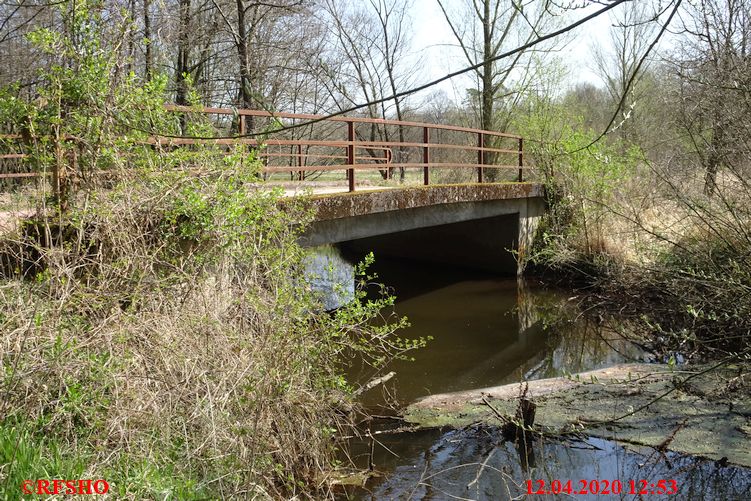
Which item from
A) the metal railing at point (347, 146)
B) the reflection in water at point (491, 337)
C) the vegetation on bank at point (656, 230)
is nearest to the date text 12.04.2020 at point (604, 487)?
the vegetation on bank at point (656, 230)

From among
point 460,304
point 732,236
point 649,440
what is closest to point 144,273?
point 649,440

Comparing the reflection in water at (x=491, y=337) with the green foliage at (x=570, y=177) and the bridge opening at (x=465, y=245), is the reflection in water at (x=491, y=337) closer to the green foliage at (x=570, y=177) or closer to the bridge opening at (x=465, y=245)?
the bridge opening at (x=465, y=245)

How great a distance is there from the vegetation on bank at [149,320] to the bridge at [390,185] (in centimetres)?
28

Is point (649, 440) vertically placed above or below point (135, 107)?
below

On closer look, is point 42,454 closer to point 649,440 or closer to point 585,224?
point 649,440

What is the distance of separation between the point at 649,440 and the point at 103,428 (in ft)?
14.4

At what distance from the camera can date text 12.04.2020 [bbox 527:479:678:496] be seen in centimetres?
500

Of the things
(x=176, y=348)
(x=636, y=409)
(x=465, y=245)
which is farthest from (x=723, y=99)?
(x=465, y=245)

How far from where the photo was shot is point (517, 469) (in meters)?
5.46

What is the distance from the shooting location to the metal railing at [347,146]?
645cm

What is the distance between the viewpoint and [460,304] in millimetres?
13094

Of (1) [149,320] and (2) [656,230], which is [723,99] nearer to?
(2) [656,230]

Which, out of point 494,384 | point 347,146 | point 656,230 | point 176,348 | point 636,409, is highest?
point 347,146

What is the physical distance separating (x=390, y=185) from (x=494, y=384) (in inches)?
229
